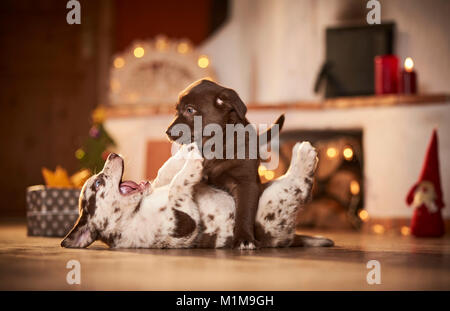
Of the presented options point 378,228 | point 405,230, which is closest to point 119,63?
point 378,228

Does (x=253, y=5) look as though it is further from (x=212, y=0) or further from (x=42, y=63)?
(x=42, y=63)

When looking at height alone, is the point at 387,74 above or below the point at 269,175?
above

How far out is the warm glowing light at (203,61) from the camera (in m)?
4.27

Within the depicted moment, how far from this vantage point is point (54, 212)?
104 inches

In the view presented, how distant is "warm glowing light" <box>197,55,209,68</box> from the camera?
427cm

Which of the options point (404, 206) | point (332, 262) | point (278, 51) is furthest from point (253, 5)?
point (332, 262)

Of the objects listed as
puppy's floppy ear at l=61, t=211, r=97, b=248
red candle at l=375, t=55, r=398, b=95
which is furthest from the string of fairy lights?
puppy's floppy ear at l=61, t=211, r=97, b=248

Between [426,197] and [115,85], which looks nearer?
[426,197]

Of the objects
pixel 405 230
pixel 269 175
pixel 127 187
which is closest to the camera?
pixel 127 187

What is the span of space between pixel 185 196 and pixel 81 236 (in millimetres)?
358

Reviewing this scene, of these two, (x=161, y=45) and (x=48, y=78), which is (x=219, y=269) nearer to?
(x=161, y=45)

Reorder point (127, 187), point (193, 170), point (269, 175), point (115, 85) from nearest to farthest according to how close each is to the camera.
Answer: point (193, 170) → point (127, 187) → point (269, 175) → point (115, 85)

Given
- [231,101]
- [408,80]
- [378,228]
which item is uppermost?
[408,80]
